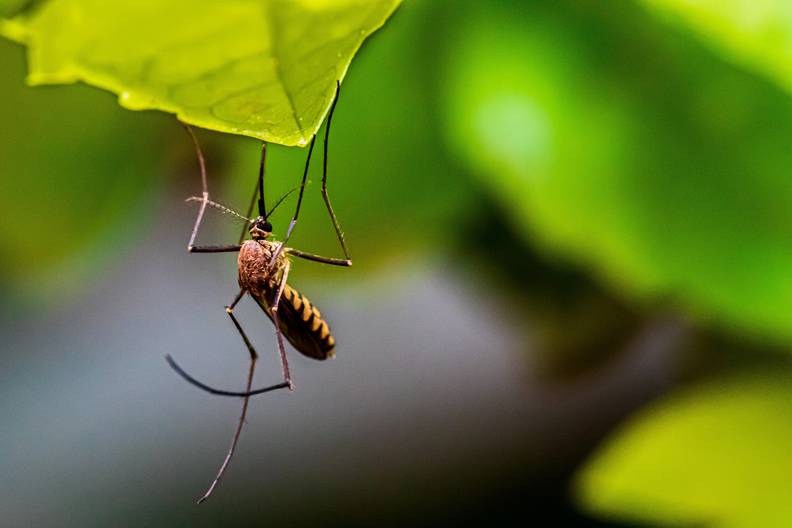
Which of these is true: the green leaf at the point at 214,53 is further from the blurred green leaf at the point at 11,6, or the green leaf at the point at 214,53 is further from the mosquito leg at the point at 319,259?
the mosquito leg at the point at 319,259

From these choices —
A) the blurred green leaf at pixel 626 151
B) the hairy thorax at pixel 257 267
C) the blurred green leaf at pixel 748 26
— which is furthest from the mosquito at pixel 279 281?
the blurred green leaf at pixel 748 26

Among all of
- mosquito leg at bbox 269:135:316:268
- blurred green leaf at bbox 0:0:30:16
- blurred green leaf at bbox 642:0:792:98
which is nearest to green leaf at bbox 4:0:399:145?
blurred green leaf at bbox 0:0:30:16

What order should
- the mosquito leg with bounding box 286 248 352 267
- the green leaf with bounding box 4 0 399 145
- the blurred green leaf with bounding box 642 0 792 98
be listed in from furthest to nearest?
the mosquito leg with bounding box 286 248 352 267 → the blurred green leaf with bounding box 642 0 792 98 → the green leaf with bounding box 4 0 399 145

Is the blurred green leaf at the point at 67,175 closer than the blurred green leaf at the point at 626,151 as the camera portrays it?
No

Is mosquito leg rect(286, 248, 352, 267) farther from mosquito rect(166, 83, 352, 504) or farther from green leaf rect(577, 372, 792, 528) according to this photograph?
green leaf rect(577, 372, 792, 528)

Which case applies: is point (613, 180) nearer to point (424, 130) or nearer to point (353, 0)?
point (424, 130)

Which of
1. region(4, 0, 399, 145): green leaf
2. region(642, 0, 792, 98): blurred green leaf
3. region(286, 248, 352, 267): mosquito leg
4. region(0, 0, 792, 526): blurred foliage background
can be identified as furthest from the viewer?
region(286, 248, 352, 267): mosquito leg

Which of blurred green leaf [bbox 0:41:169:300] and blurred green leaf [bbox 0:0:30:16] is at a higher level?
blurred green leaf [bbox 0:41:169:300]
